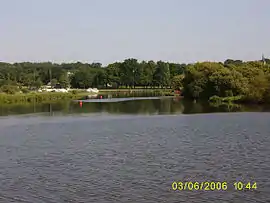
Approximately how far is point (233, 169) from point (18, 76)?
10159 centimetres

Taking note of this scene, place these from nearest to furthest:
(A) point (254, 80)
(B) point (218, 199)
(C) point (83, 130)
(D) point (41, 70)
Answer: (B) point (218, 199), (C) point (83, 130), (A) point (254, 80), (D) point (41, 70)

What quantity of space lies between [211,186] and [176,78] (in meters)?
89.9

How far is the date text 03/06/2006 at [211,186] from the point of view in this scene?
15219mm

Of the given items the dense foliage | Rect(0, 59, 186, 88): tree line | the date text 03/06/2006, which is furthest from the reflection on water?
Rect(0, 59, 186, 88): tree line

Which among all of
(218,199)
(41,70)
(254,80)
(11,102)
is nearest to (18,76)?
(41,70)

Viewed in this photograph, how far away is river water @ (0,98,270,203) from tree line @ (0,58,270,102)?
110 ft

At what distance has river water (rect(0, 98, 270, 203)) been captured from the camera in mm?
14867

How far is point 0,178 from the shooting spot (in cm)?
1747

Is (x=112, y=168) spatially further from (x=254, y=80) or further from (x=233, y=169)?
(x=254, y=80)

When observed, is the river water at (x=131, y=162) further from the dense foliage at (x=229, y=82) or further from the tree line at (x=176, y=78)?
the tree line at (x=176, y=78)

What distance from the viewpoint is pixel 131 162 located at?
65.5 feet
